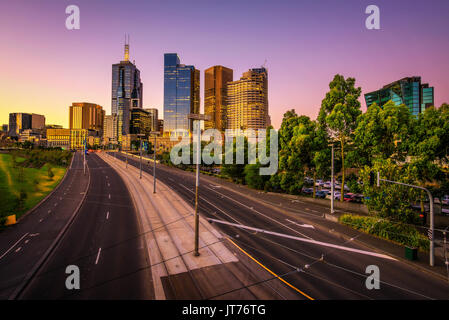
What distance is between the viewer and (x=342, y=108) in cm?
2870

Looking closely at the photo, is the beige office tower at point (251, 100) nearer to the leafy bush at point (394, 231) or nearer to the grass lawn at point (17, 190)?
the grass lawn at point (17, 190)

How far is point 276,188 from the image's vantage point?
4212cm

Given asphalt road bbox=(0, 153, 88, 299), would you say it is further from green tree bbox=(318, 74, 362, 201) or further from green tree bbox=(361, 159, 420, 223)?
green tree bbox=(318, 74, 362, 201)

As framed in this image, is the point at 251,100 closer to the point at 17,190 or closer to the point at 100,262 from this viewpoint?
the point at 17,190

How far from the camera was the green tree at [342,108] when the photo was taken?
2880 cm

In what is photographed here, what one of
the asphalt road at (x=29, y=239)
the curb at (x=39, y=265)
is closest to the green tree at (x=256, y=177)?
the asphalt road at (x=29, y=239)

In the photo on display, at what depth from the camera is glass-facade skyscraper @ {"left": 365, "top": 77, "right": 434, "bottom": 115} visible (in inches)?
6413

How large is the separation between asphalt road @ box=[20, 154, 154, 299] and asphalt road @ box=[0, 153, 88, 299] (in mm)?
971

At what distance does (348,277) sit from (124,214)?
23.1 metres

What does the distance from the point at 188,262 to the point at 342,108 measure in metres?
27.8

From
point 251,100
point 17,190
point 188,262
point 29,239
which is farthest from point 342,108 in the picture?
point 251,100
